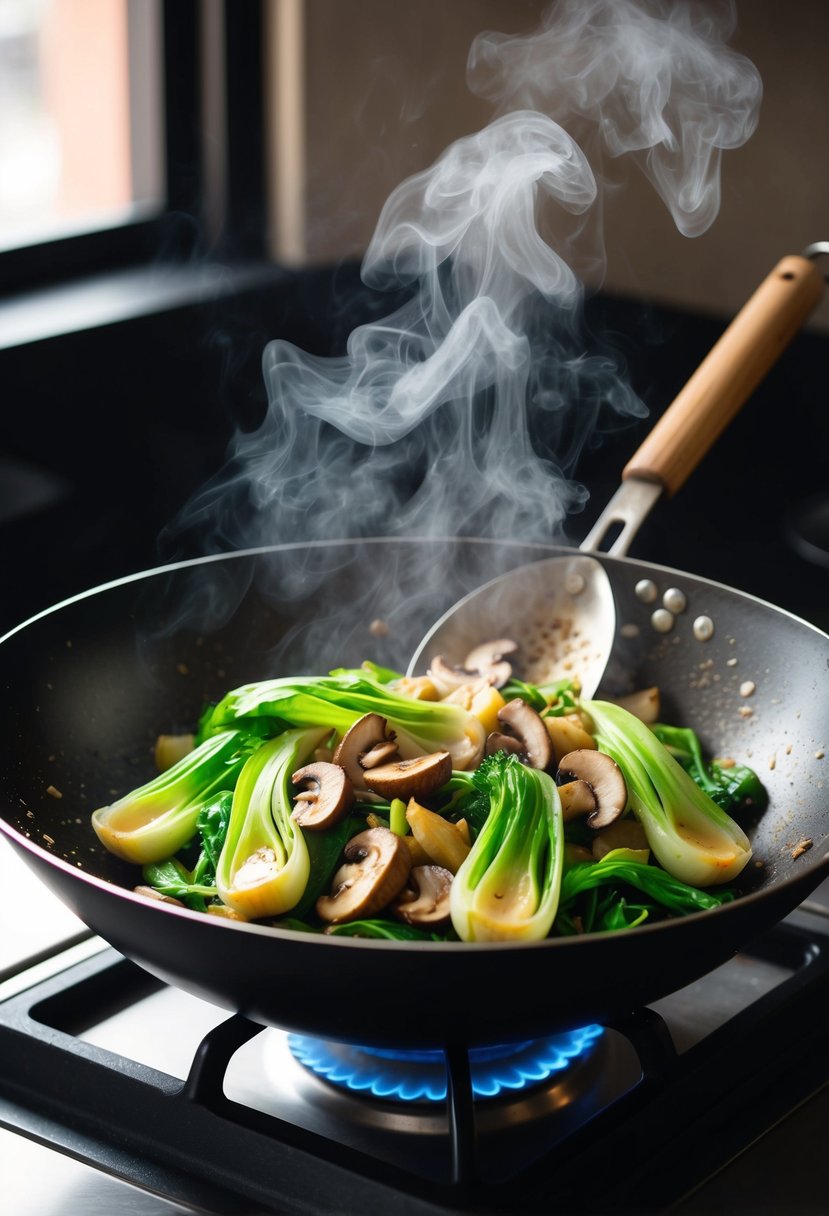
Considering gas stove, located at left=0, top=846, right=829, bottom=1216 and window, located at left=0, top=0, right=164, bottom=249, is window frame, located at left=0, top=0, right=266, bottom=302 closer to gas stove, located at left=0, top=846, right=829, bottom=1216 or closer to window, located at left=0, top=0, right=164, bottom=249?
window, located at left=0, top=0, right=164, bottom=249

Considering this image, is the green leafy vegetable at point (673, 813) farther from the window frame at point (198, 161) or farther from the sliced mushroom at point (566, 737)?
the window frame at point (198, 161)

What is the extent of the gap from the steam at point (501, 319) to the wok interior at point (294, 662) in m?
0.40

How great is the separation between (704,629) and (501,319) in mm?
1007

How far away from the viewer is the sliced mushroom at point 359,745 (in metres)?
1.23

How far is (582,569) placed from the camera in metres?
1.57

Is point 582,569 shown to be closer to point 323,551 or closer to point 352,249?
point 323,551

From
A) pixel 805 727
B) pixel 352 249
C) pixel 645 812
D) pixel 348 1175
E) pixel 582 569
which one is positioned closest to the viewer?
pixel 348 1175

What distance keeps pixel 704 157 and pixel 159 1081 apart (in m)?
1.73

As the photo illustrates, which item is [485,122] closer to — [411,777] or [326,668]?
[326,668]

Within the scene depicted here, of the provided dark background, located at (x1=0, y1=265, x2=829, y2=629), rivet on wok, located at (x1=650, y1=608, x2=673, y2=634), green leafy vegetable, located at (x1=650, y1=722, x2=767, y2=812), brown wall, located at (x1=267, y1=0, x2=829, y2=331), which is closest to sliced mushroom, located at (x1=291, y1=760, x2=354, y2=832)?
green leafy vegetable, located at (x1=650, y1=722, x2=767, y2=812)

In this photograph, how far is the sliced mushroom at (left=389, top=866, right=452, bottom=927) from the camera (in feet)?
3.44

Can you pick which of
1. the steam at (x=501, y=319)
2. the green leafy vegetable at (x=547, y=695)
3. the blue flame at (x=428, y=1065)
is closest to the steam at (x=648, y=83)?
the steam at (x=501, y=319)

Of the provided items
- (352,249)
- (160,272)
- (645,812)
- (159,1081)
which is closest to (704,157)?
(352,249)

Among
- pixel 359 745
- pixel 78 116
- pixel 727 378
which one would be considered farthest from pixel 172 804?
pixel 78 116
